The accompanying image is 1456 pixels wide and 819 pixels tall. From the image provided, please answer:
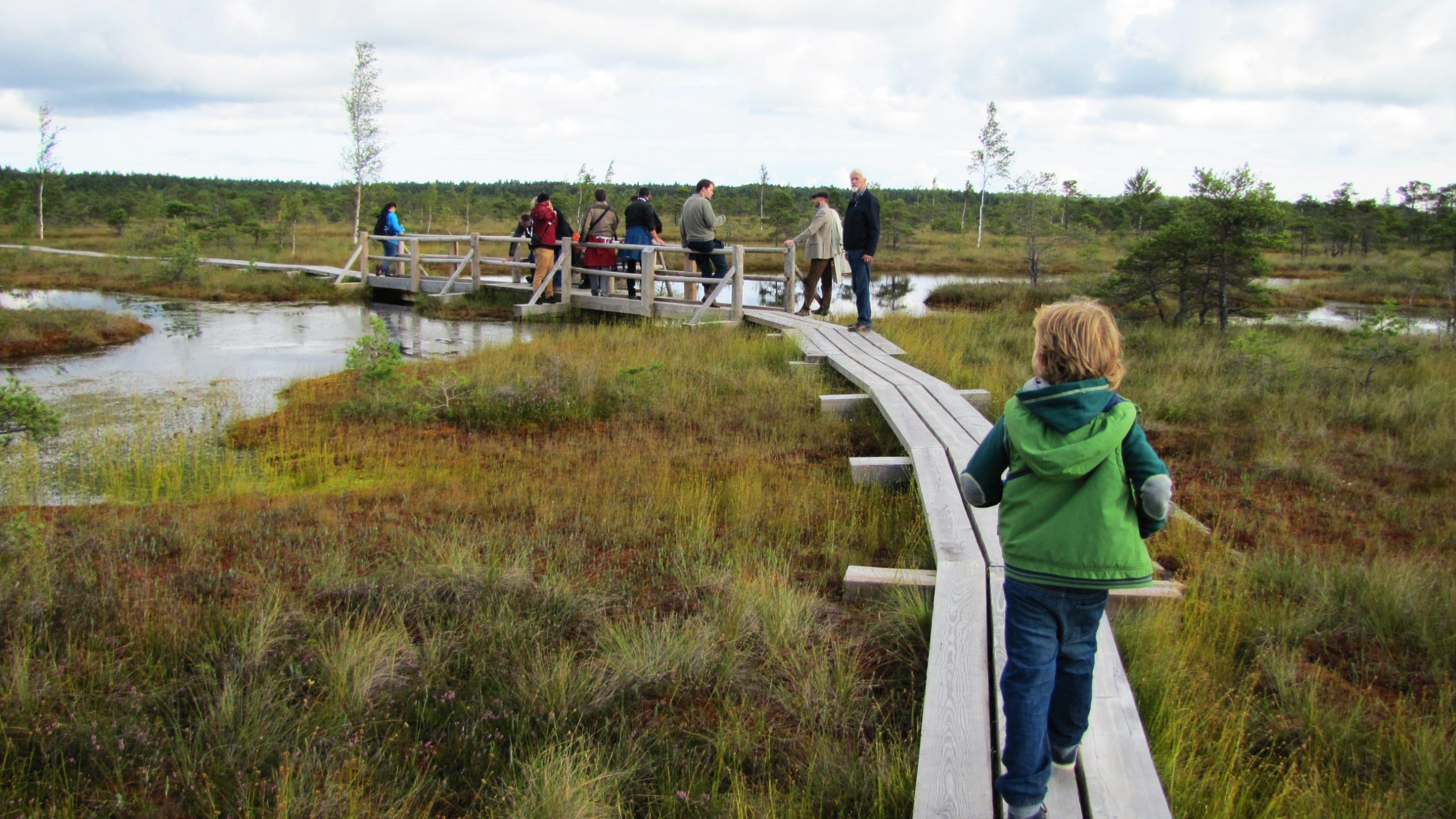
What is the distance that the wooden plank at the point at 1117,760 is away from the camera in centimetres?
267

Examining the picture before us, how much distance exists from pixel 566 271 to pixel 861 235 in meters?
6.47

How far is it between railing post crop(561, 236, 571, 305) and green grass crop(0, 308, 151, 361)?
6.53 metres

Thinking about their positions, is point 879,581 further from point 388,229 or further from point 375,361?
point 388,229

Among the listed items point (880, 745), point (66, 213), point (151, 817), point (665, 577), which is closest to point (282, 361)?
point (665, 577)

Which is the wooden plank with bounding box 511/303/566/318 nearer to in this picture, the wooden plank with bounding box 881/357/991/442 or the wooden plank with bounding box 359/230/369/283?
the wooden plank with bounding box 359/230/369/283

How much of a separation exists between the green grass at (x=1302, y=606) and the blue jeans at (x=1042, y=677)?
46cm

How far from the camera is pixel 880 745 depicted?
10.0ft

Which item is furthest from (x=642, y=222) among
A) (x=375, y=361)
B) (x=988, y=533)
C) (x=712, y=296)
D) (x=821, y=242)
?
(x=988, y=533)

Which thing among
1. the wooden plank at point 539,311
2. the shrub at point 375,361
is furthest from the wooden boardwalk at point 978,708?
the wooden plank at point 539,311

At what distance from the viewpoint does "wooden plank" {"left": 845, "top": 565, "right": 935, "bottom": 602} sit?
4344mm

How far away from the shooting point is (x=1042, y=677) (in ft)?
8.94

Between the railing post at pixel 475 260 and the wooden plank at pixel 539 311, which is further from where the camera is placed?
the railing post at pixel 475 260

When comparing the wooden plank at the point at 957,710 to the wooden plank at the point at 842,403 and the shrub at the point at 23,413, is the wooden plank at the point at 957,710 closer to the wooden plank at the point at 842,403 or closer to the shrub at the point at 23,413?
the wooden plank at the point at 842,403

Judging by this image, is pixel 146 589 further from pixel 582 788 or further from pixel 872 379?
pixel 872 379
